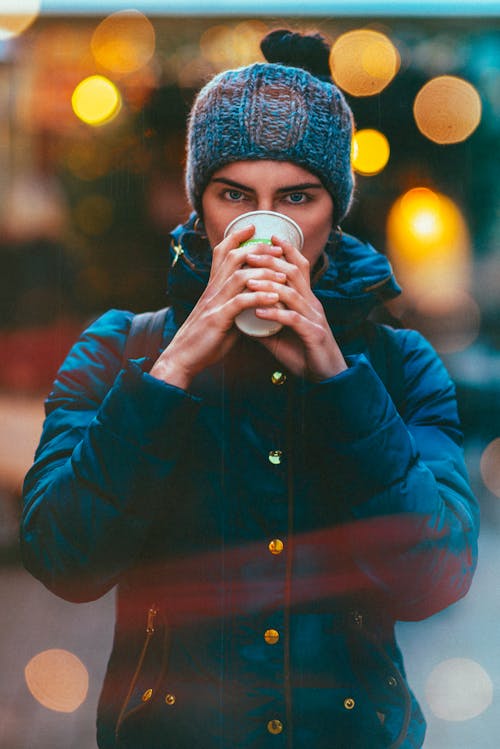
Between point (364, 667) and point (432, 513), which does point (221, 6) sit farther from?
point (364, 667)

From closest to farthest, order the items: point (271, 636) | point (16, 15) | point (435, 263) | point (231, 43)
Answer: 1. point (271, 636)
2. point (231, 43)
3. point (16, 15)
4. point (435, 263)

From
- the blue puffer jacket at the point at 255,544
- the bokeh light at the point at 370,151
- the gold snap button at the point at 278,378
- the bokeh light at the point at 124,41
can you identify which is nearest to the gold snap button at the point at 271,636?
the blue puffer jacket at the point at 255,544

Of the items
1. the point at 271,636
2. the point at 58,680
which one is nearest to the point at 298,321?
the point at 271,636

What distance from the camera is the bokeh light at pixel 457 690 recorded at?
5.45 feet

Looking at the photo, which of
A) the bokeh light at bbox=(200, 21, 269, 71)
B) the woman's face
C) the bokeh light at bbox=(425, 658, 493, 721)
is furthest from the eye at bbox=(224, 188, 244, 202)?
the bokeh light at bbox=(425, 658, 493, 721)

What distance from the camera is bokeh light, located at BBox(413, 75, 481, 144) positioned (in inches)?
67.6

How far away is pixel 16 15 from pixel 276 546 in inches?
59.1

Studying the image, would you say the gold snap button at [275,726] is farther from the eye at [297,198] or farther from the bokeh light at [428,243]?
the bokeh light at [428,243]

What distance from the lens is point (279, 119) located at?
119 centimetres

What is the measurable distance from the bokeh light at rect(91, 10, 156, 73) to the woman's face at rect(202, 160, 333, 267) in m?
0.73

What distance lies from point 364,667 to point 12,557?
1212mm

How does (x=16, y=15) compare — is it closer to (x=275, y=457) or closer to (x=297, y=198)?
(x=297, y=198)

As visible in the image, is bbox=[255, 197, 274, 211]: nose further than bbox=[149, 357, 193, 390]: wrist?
Yes

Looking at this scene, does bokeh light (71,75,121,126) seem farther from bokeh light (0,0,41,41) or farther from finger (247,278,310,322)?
finger (247,278,310,322)
